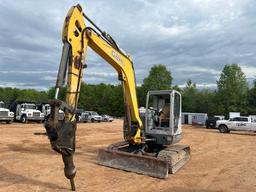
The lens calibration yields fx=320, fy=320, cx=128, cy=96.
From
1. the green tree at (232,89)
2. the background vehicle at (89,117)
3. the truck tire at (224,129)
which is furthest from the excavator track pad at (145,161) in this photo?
the green tree at (232,89)

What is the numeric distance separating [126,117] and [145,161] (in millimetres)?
1866

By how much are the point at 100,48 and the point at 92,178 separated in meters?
3.62

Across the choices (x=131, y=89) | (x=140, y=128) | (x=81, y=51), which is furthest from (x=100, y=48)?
(x=140, y=128)

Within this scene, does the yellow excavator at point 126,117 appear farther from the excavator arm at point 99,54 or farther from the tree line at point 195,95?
the tree line at point 195,95

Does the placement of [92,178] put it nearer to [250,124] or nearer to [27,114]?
[250,124]

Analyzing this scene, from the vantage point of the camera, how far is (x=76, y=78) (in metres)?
7.38

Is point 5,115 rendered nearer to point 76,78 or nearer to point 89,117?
point 89,117

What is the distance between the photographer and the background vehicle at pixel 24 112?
36.4 metres

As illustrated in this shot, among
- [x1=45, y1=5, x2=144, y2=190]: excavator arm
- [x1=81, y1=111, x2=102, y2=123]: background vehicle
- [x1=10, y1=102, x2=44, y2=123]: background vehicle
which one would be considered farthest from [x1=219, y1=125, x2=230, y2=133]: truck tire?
[x1=45, y1=5, x2=144, y2=190]: excavator arm

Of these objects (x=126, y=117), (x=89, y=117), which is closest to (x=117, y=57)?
(x=126, y=117)

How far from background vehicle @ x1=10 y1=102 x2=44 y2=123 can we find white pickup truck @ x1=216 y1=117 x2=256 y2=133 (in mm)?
20436

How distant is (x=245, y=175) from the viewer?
33.5ft

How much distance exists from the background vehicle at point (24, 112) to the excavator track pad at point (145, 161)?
90.1 feet

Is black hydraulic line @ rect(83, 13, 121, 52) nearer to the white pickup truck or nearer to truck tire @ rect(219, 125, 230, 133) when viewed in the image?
the white pickup truck
